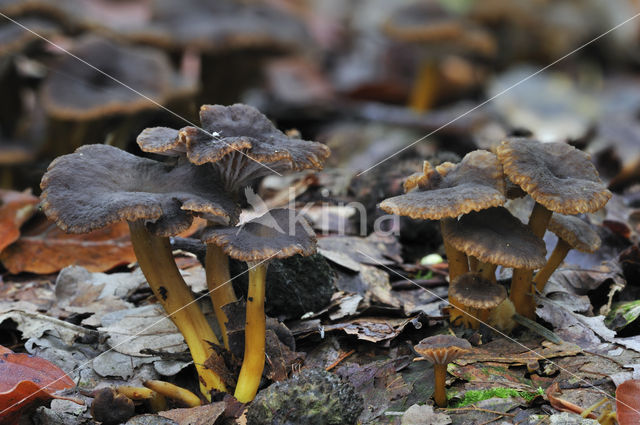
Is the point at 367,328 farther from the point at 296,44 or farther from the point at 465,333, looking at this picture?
the point at 296,44

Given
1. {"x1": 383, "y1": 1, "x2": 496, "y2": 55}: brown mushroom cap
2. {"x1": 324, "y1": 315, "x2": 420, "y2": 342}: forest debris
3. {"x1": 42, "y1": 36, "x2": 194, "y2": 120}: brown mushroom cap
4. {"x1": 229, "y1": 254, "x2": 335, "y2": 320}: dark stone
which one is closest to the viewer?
{"x1": 324, "y1": 315, "x2": 420, "y2": 342}: forest debris

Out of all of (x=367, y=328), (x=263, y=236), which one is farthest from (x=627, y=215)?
(x=263, y=236)

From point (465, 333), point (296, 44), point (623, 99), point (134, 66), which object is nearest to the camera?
point (465, 333)

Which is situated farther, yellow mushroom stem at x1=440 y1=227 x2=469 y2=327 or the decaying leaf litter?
yellow mushroom stem at x1=440 y1=227 x2=469 y2=327

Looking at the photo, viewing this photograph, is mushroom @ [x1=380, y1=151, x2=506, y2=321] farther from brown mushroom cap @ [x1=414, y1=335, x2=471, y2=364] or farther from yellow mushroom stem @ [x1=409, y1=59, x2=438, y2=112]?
yellow mushroom stem @ [x1=409, y1=59, x2=438, y2=112]

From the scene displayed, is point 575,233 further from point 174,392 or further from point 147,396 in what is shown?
point 147,396

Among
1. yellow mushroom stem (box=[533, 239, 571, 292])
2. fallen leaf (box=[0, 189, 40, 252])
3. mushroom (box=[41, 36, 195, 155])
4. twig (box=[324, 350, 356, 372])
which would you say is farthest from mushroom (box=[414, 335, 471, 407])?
mushroom (box=[41, 36, 195, 155])

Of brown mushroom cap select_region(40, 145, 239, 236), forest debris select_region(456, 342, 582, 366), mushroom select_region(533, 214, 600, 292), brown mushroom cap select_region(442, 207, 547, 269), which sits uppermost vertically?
brown mushroom cap select_region(40, 145, 239, 236)
